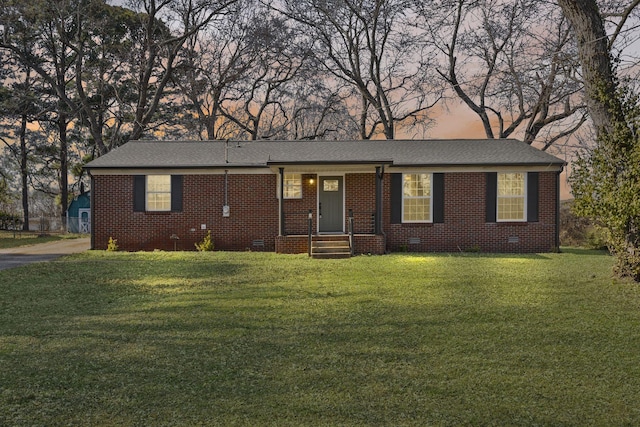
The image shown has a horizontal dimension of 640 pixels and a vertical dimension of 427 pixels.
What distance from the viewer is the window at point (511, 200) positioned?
1688cm

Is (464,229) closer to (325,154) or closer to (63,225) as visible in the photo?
(325,154)

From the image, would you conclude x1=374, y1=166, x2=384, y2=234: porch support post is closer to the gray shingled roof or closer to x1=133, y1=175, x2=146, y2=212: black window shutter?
Result: the gray shingled roof

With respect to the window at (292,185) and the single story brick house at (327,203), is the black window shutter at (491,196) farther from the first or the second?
the window at (292,185)

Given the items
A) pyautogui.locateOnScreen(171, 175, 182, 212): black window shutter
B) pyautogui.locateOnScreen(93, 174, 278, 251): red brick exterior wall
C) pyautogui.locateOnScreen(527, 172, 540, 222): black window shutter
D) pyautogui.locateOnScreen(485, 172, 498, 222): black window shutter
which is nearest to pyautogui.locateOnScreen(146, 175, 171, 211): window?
pyautogui.locateOnScreen(171, 175, 182, 212): black window shutter

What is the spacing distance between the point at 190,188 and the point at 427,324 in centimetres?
1222

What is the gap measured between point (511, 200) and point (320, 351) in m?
13.4

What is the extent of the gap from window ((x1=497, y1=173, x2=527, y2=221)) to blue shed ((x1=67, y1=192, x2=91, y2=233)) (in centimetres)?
2397

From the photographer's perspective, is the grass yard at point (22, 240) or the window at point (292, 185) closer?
the window at point (292, 185)

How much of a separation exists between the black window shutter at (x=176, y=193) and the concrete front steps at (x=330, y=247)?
4951 millimetres

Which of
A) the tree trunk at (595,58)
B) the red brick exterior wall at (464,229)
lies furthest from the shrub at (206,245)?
the tree trunk at (595,58)

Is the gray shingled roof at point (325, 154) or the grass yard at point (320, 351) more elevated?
the gray shingled roof at point (325, 154)

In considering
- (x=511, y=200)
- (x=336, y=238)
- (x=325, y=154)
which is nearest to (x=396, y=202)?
(x=336, y=238)

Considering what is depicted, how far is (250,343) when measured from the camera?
220 inches

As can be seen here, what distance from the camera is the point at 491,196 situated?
16797 millimetres
